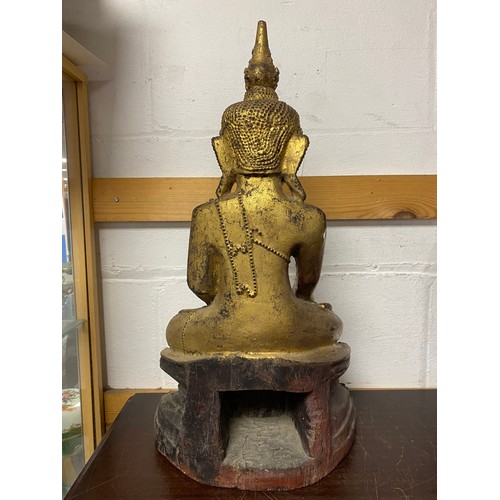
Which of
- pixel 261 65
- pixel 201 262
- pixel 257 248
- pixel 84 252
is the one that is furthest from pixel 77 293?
pixel 261 65

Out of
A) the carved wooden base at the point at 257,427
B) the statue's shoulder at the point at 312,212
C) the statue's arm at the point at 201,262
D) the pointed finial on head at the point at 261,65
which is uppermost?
the pointed finial on head at the point at 261,65

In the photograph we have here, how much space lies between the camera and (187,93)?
1260mm

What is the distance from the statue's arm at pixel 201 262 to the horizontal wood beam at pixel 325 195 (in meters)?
0.36

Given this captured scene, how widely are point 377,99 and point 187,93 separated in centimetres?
49

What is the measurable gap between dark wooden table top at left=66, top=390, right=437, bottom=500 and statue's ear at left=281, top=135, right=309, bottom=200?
1.69 feet

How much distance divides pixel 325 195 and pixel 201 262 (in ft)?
1.57

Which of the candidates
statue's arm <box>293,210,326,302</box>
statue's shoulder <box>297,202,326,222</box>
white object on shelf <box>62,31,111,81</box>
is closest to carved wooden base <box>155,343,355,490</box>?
statue's arm <box>293,210,326,302</box>

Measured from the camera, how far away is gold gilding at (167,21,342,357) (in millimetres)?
845

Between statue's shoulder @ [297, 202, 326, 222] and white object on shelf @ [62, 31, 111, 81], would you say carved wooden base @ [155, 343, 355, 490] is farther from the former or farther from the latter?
white object on shelf @ [62, 31, 111, 81]

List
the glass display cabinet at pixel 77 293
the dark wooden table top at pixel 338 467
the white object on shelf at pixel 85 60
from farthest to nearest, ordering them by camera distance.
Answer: the glass display cabinet at pixel 77 293, the white object on shelf at pixel 85 60, the dark wooden table top at pixel 338 467

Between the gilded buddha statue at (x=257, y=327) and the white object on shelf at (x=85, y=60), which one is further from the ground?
the white object on shelf at (x=85, y=60)

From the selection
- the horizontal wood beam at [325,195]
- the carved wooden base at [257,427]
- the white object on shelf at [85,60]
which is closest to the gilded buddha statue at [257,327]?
the carved wooden base at [257,427]

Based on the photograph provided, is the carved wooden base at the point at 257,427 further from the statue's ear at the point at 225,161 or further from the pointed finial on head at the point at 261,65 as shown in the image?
the pointed finial on head at the point at 261,65

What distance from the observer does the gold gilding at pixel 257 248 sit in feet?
2.77
